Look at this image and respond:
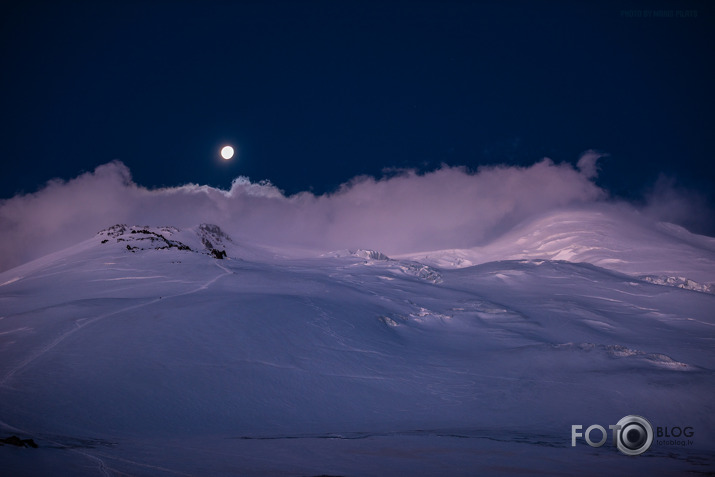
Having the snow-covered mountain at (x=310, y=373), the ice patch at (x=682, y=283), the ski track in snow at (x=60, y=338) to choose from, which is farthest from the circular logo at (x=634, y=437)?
the ice patch at (x=682, y=283)

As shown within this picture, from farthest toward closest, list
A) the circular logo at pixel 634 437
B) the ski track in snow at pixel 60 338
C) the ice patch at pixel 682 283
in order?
the ice patch at pixel 682 283, the ski track in snow at pixel 60 338, the circular logo at pixel 634 437

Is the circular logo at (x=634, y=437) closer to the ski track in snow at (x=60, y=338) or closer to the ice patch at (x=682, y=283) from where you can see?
the ski track in snow at (x=60, y=338)

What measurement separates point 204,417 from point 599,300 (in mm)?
34675

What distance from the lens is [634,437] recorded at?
40.8ft

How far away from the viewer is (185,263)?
30250mm

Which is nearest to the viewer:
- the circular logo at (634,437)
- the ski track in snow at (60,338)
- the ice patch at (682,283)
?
the circular logo at (634,437)

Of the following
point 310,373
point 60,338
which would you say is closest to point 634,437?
point 310,373

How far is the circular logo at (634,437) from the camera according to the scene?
11.4 metres

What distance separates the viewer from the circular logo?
37.3 ft

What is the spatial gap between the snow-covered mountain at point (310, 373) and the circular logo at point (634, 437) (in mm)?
330

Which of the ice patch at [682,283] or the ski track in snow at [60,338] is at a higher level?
the ice patch at [682,283]

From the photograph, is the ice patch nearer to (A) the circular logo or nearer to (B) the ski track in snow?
(A) the circular logo

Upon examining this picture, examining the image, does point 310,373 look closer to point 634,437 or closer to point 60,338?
point 60,338

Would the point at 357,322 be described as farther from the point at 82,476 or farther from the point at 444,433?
the point at 82,476
